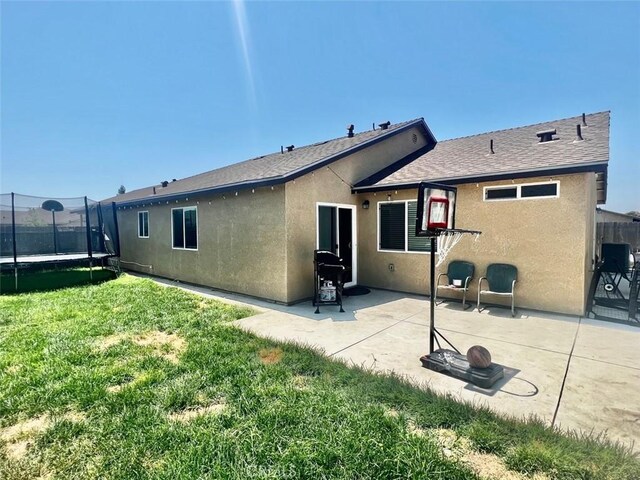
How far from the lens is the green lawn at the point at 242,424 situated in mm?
2111

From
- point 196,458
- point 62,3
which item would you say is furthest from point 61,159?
point 196,458

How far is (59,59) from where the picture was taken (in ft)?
32.2

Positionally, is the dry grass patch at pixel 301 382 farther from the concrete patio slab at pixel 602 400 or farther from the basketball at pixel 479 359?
the concrete patio slab at pixel 602 400

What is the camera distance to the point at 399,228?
802 cm

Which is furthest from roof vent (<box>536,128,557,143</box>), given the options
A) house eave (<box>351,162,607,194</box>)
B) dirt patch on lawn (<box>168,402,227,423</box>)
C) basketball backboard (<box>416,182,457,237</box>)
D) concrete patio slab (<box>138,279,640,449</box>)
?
dirt patch on lawn (<box>168,402,227,423</box>)

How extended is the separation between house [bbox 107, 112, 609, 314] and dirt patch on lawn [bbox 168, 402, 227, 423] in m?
4.03

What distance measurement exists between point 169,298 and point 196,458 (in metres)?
5.82

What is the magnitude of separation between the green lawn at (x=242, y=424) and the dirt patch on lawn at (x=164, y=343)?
5 centimetres

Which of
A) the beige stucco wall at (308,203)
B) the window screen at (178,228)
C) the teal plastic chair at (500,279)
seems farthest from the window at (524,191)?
the window screen at (178,228)

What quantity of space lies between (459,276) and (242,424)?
5864mm

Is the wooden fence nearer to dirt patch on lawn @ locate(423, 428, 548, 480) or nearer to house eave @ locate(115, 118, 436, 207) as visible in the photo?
house eave @ locate(115, 118, 436, 207)

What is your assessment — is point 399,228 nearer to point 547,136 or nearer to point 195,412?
point 547,136

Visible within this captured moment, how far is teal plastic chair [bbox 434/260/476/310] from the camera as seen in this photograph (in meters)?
6.82

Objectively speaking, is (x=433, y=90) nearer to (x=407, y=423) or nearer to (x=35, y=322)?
(x=407, y=423)
